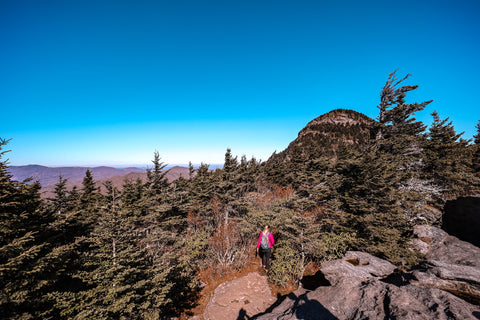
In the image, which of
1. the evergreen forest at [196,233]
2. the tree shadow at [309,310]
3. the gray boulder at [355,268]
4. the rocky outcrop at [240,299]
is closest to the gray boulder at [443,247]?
the evergreen forest at [196,233]

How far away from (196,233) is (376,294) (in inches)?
450

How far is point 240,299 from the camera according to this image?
8.35m

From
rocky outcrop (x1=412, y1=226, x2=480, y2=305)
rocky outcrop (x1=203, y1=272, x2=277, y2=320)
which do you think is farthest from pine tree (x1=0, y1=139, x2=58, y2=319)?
rocky outcrop (x1=412, y1=226, x2=480, y2=305)

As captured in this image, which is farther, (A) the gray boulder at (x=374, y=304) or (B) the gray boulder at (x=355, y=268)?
(B) the gray boulder at (x=355, y=268)

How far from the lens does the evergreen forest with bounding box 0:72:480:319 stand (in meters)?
5.77

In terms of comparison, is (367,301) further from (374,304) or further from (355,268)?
(355,268)

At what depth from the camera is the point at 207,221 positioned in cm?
2000

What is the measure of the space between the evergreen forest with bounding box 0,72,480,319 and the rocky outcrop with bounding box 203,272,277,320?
1067 mm

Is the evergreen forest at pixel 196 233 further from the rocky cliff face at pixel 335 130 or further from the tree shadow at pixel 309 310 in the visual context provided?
the rocky cliff face at pixel 335 130

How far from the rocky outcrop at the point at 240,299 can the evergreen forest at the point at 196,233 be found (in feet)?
3.50

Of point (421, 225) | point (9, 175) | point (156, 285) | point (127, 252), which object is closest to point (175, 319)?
point (156, 285)

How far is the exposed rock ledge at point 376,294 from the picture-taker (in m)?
4.45

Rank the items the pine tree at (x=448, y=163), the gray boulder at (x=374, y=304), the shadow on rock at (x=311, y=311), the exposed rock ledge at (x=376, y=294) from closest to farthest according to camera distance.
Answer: the gray boulder at (x=374, y=304) → the exposed rock ledge at (x=376, y=294) → the shadow on rock at (x=311, y=311) → the pine tree at (x=448, y=163)

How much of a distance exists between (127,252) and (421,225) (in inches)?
758
